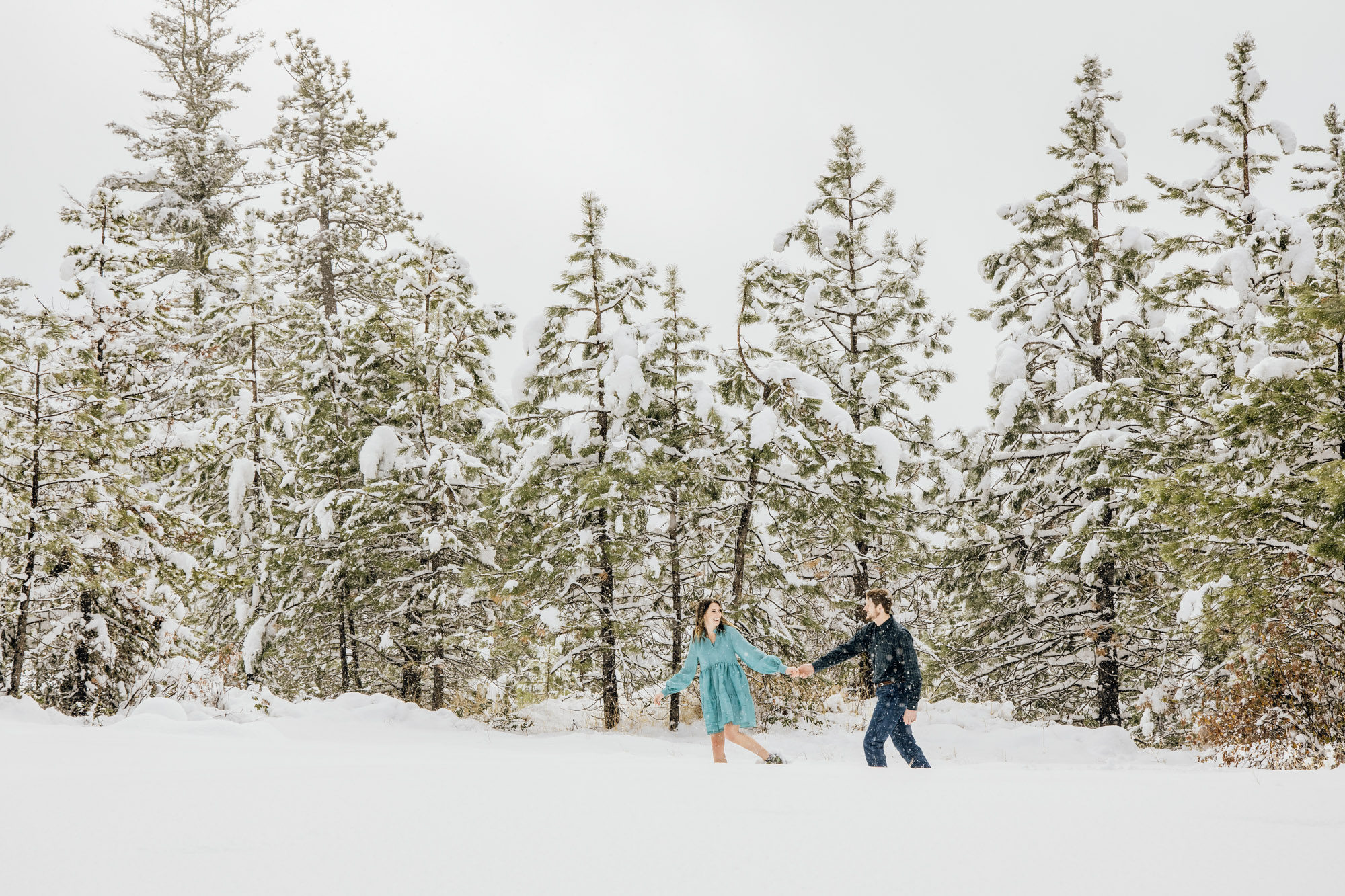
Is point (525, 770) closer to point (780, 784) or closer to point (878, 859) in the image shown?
point (780, 784)

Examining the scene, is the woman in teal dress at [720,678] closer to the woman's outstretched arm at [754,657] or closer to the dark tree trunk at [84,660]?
the woman's outstretched arm at [754,657]

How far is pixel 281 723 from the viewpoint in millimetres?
10719

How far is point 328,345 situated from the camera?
1552 cm

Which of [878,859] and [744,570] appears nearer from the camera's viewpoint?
[878,859]

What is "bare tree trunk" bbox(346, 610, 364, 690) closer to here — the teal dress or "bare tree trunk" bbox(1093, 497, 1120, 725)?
the teal dress

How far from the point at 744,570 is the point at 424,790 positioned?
9.05 m

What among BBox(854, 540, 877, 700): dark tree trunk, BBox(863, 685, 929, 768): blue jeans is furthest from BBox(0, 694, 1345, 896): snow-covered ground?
BBox(854, 540, 877, 700): dark tree trunk

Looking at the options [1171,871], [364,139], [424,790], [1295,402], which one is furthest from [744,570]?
[364,139]

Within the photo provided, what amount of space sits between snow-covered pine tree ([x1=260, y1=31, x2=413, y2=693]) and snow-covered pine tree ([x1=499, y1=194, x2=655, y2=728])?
3.50 metres

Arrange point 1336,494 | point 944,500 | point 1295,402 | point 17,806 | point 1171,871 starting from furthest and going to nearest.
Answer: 1. point 944,500
2. point 1295,402
3. point 1336,494
4. point 17,806
5. point 1171,871

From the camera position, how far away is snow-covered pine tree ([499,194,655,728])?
12750 mm

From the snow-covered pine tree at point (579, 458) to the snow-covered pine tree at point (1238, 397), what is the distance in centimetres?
755

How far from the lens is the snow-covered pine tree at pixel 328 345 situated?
48.6 ft

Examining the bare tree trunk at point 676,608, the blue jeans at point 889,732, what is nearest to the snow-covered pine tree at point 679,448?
the bare tree trunk at point 676,608
